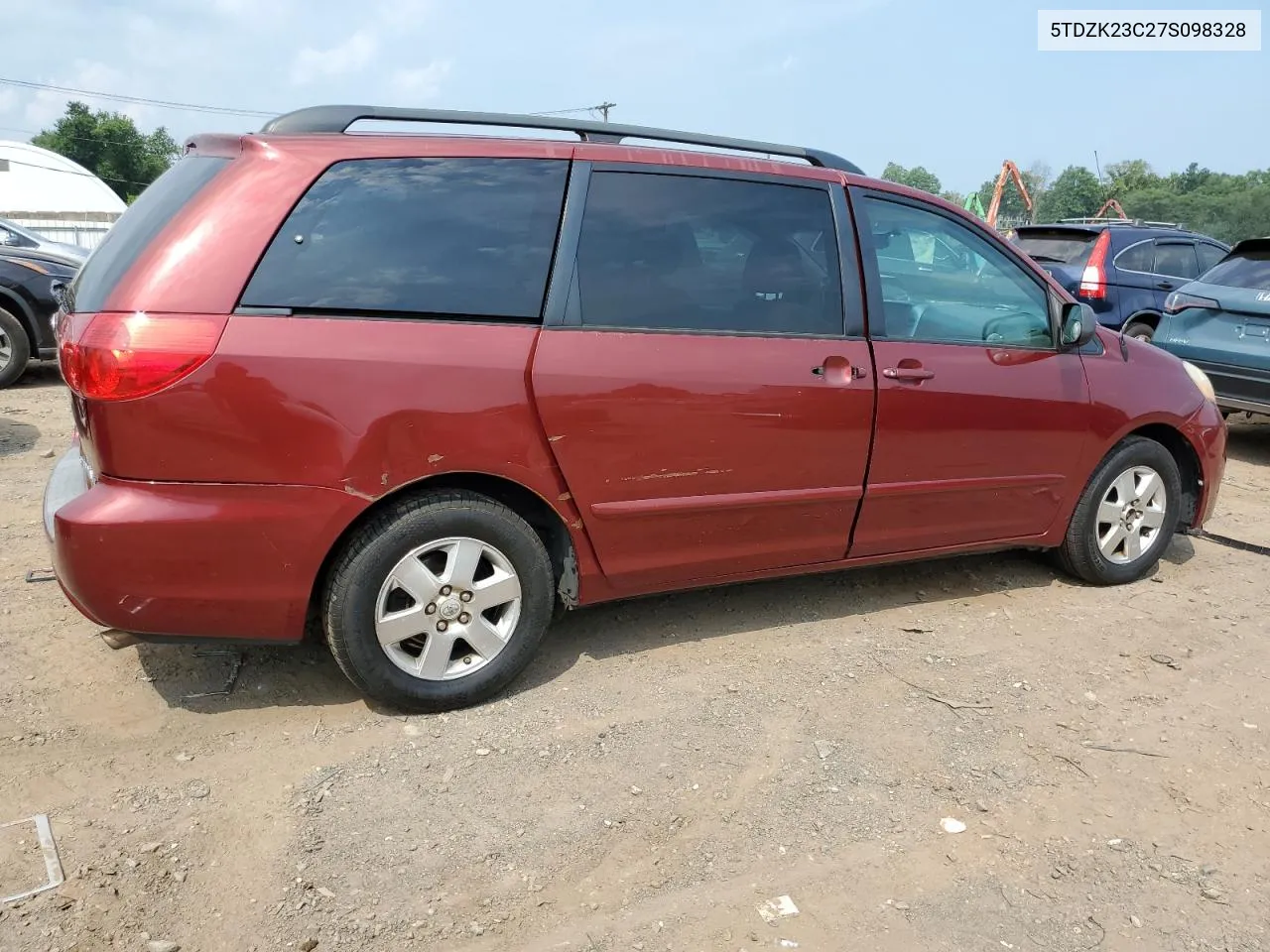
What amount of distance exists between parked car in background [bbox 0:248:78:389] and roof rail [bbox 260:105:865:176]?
601cm

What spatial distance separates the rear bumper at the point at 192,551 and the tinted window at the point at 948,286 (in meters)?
2.15

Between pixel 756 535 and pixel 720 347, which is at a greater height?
pixel 720 347

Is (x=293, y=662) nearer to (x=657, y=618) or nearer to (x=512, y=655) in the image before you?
(x=512, y=655)

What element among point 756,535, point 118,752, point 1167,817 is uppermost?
point 756,535

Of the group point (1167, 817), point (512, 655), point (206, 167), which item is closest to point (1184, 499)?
point (1167, 817)

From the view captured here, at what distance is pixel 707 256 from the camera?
3.32 metres

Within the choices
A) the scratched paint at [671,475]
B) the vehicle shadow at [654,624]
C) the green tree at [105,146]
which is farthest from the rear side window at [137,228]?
the green tree at [105,146]

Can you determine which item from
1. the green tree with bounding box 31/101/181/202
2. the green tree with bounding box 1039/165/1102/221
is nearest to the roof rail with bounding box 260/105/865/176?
the green tree with bounding box 1039/165/1102/221

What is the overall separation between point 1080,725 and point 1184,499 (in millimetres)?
1975

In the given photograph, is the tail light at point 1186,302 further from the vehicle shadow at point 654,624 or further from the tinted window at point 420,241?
the tinted window at point 420,241

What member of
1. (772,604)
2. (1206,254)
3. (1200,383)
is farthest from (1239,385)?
(772,604)

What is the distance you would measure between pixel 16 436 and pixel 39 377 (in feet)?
9.48

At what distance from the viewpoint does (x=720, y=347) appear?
3.26 m

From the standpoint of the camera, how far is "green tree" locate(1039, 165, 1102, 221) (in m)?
53.5
